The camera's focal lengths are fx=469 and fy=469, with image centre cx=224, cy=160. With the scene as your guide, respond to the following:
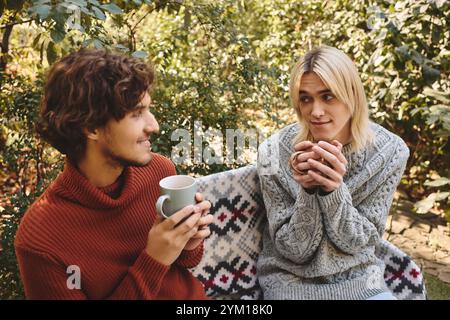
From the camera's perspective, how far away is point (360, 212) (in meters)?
1.87

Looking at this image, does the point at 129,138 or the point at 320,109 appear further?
the point at 320,109

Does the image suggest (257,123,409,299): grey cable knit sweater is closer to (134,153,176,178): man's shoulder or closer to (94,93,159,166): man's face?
(134,153,176,178): man's shoulder

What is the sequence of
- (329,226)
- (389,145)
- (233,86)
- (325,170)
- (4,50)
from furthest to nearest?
(233,86) → (4,50) → (389,145) → (329,226) → (325,170)

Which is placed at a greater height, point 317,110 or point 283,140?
point 317,110

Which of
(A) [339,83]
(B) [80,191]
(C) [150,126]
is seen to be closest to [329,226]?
(A) [339,83]

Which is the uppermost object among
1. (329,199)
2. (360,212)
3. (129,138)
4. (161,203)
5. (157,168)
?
(129,138)

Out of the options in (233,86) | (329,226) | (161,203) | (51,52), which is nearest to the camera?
(161,203)

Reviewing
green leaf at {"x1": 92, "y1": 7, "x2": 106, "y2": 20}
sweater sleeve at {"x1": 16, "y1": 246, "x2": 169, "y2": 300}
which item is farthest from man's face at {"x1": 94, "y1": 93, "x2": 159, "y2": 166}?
green leaf at {"x1": 92, "y1": 7, "x2": 106, "y2": 20}

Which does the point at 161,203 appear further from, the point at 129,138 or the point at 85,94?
the point at 85,94

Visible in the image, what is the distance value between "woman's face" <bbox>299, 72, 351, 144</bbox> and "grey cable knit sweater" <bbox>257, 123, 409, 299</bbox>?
132mm

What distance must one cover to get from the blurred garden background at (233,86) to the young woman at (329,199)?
71 cm

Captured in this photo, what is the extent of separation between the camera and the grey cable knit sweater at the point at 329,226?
1729 millimetres

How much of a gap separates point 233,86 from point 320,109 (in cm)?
129
